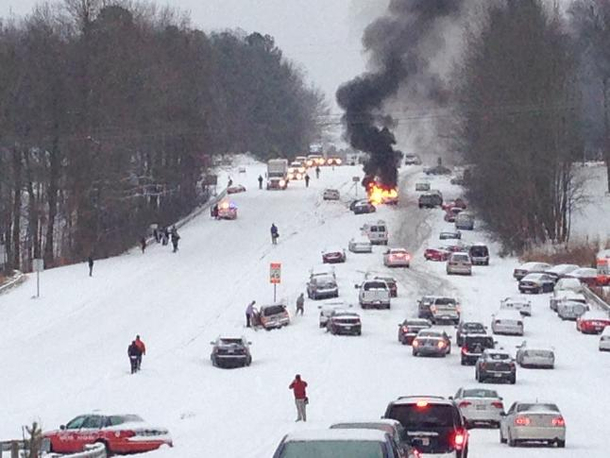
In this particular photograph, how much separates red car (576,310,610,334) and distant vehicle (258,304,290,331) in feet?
40.9

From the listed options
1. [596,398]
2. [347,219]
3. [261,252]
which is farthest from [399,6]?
[596,398]

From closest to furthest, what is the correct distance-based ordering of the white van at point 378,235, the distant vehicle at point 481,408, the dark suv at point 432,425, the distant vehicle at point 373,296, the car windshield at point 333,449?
1. the car windshield at point 333,449
2. the dark suv at point 432,425
3. the distant vehicle at point 481,408
4. the distant vehicle at point 373,296
5. the white van at point 378,235

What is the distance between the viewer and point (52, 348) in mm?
54969

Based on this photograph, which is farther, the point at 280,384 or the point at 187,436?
the point at 280,384

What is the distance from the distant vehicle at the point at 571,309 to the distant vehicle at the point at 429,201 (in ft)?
156

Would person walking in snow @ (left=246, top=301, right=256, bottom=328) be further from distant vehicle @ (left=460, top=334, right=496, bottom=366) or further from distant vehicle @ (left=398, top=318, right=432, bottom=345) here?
distant vehicle @ (left=460, top=334, right=496, bottom=366)

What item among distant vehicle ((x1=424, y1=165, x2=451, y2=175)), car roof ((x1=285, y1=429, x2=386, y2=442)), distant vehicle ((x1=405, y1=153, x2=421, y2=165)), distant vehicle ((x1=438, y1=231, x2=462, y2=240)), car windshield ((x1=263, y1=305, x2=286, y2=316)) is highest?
car roof ((x1=285, y1=429, x2=386, y2=442))

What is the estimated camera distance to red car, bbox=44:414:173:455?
32156 millimetres

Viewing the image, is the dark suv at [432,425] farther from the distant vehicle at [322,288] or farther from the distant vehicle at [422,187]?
the distant vehicle at [422,187]

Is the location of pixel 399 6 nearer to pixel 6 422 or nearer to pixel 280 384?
pixel 280 384

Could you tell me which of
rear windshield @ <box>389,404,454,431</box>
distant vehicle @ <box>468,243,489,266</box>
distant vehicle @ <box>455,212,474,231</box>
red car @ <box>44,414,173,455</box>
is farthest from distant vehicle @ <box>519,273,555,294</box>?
rear windshield @ <box>389,404,454,431</box>

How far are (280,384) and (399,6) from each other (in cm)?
6057

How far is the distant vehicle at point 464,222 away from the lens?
104 meters

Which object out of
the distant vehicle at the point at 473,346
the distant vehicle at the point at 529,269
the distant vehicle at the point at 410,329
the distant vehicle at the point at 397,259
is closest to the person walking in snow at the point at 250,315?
the distant vehicle at the point at 410,329
